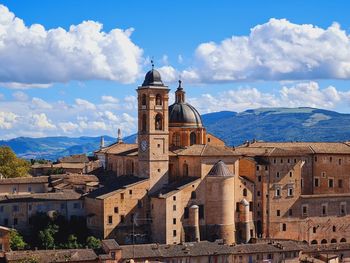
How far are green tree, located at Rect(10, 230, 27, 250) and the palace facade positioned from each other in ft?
21.6

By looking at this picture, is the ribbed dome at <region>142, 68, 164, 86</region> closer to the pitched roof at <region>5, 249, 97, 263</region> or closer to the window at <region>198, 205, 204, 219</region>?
the window at <region>198, 205, 204, 219</region>

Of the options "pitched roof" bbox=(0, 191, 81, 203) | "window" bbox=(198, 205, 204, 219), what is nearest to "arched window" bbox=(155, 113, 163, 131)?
"window" bbox=(198, 205, 204, 219)

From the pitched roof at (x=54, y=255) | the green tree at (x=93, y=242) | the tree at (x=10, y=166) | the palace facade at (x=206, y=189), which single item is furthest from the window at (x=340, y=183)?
the tree at (x=10, y=166)

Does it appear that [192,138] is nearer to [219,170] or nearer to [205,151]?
[205,151]

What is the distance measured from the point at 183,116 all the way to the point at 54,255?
23.6 m

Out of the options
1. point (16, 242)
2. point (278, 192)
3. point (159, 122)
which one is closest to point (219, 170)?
point (159, 122)

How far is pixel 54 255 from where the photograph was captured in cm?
5769

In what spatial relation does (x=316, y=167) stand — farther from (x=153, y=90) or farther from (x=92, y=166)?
(x=92, y=166)

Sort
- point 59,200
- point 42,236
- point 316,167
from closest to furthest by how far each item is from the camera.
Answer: point 42,236 → point 59,200 → point 316,167

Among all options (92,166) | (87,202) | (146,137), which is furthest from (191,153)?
(92,166)

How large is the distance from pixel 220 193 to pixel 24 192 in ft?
71.6

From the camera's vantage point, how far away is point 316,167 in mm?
76625

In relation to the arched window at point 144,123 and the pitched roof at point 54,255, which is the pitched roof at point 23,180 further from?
the pitched roof at point 54,255

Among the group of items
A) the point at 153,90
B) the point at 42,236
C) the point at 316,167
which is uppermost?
the point at 153,90
